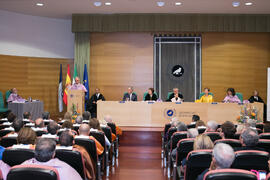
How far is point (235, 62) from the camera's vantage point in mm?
11664

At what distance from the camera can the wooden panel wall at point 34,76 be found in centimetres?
1105

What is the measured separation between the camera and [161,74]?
11.8m

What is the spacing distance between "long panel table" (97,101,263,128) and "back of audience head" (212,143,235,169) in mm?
5572

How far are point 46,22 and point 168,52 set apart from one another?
4.85 m

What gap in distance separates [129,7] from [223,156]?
8671 mm

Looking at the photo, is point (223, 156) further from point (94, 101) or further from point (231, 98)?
point (94, 101)

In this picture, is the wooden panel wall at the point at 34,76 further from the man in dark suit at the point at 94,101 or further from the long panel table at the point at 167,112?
the long panel table at the point at 167,112

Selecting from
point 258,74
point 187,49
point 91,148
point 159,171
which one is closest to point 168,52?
point 187,49

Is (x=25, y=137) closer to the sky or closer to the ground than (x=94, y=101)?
closer to the ground

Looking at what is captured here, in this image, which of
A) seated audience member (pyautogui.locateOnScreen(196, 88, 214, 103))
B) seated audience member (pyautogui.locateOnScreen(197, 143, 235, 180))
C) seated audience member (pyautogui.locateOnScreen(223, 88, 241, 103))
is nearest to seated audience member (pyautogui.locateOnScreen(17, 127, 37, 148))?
seated audience member (pyautogui.locateOnScreen(197, 143, 235, 180))

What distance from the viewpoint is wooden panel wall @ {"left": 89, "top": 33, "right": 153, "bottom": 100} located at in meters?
11.8

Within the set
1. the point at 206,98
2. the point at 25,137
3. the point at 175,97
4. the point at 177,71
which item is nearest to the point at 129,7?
the point at 177,71

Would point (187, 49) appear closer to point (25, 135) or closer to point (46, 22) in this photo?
point (46, 22)

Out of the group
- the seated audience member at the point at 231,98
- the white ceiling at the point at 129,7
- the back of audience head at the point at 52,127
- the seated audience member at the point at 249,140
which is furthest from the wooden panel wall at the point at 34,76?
the seated audience member at the point at 249,140
